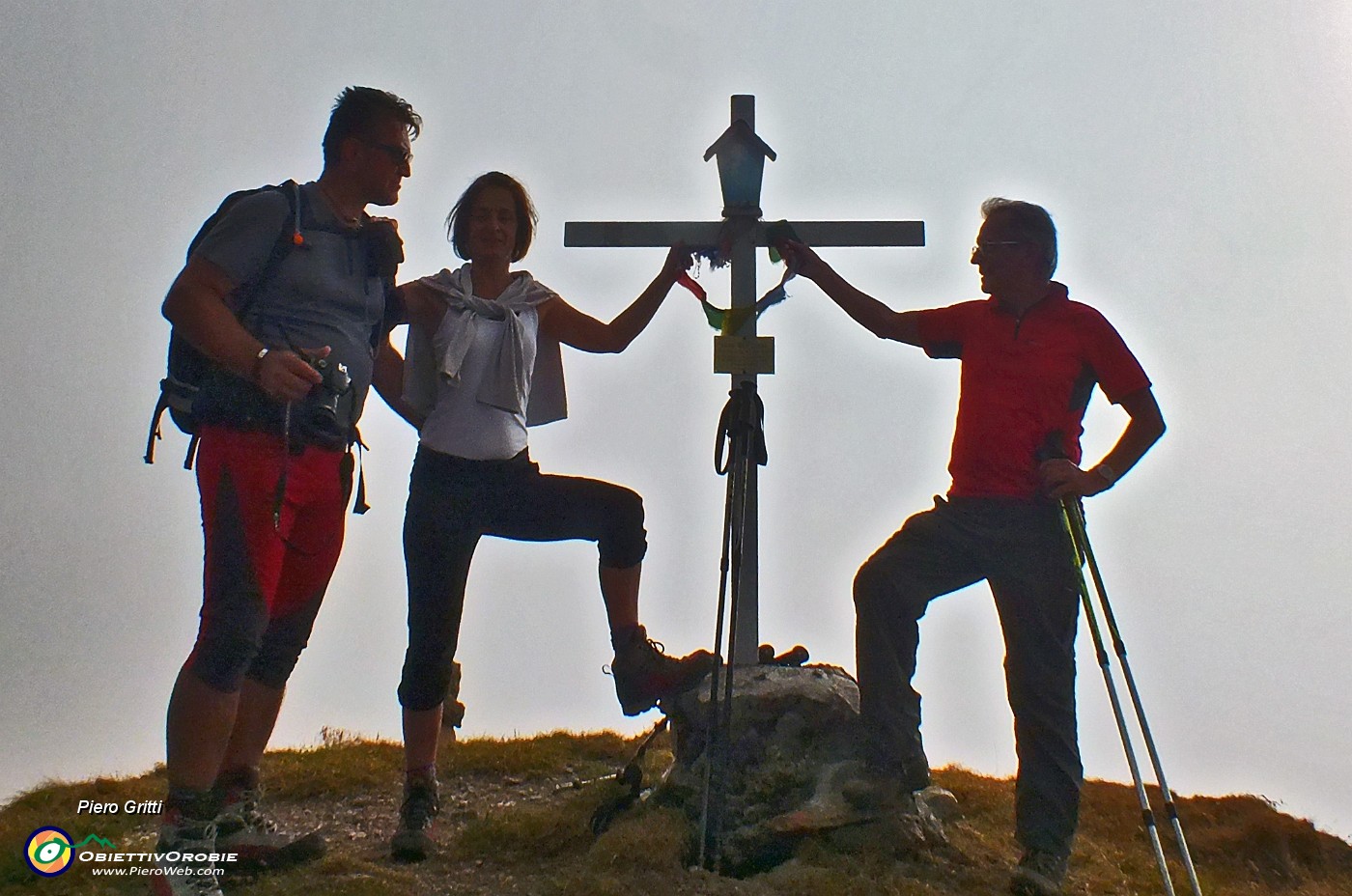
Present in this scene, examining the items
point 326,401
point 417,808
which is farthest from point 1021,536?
point 326,401

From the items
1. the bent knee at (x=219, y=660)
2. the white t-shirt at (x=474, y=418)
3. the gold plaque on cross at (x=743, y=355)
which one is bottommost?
the bent knee at (x=219, y=660)

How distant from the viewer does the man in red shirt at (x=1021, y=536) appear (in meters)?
5.23

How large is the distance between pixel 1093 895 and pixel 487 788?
137 inches

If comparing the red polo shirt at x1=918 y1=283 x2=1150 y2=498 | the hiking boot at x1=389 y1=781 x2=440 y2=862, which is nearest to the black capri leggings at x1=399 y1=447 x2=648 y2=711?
the hiking boot at x1=389 y1=781 x2=440 y2=862

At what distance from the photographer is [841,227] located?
6.29 m

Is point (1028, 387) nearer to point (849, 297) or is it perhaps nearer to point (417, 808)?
point (849, 297)

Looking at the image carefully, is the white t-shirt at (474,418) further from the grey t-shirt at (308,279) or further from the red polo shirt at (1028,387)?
the red polo shirt at (1028,387)

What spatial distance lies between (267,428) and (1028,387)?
11.6 ft

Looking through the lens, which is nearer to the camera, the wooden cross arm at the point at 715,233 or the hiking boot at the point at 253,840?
the hiking boot at the point at 253,840

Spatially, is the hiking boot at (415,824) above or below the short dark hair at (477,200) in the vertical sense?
below

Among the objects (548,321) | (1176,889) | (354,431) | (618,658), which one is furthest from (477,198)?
(1176,889)

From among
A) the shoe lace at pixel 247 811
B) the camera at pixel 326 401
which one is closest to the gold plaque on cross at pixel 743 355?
the camera at pixel 326 401

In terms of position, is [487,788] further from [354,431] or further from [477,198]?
[477,198]

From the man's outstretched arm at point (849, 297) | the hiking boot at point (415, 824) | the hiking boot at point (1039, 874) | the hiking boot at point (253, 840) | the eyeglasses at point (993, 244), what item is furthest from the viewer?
the man's outstretched arm at point (849, 297)
